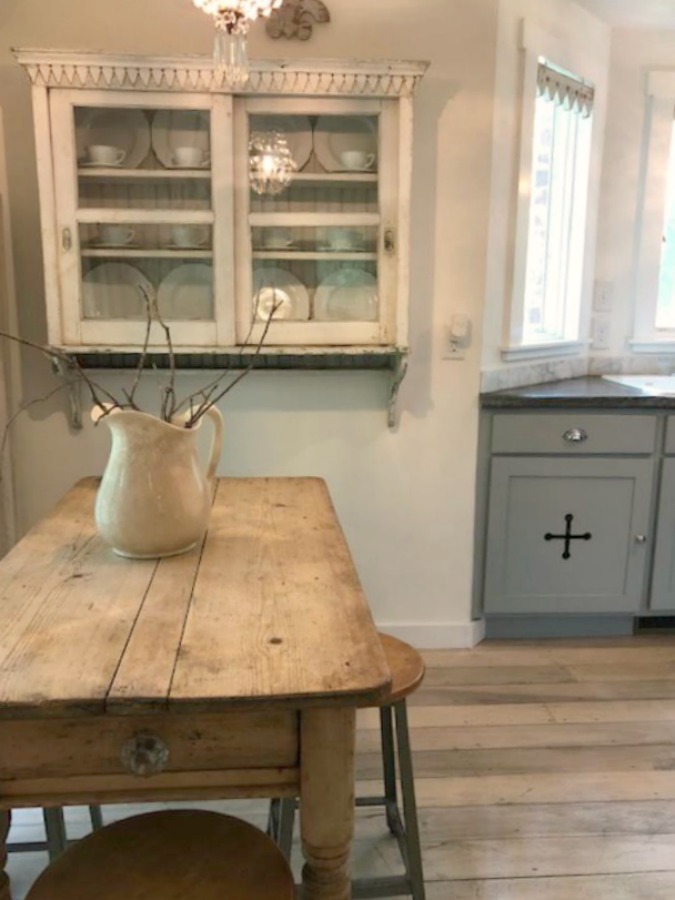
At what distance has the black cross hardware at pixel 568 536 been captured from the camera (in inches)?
111

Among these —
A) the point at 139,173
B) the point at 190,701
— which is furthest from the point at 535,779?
the point at 139,173

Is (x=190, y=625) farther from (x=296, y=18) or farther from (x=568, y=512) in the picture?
(x=296, y=18)

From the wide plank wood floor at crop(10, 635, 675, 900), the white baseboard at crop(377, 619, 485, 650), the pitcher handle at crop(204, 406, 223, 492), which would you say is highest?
the pitcher handle at crop(204, 406, 223, 492)

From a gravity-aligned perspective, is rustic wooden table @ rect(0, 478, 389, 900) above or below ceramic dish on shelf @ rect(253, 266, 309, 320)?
below

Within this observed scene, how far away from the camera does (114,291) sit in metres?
2.46

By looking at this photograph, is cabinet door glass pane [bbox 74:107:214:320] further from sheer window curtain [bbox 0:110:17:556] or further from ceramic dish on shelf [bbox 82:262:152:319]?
sheer window curtain [bbox 0:110:17:556]

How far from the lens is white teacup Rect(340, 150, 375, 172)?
2.44 meters

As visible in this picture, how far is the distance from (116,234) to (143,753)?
1856 millimetres

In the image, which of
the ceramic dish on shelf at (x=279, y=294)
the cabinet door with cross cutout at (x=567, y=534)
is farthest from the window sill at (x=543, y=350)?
the ceramic dish on shelf at (x=279, y=294)

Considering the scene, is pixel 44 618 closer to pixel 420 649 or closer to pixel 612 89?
pixel 420 649

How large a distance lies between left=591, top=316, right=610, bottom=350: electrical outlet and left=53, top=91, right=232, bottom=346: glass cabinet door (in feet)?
5.78

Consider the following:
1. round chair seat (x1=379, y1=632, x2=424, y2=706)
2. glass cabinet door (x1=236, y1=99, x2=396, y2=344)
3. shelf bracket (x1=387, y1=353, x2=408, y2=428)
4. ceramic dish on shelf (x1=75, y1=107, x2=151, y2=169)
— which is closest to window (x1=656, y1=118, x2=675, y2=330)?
shelf bracket (x1=387, y1=353, x2=408, y2=428)

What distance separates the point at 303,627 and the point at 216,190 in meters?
1.63

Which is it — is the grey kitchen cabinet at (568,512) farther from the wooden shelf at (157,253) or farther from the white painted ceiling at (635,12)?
the white painted ceiling at (635,12)
